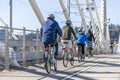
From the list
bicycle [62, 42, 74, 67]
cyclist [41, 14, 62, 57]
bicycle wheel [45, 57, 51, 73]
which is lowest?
bicycle wheel [45, 57, 51, 73]

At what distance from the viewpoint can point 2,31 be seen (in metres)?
12.9

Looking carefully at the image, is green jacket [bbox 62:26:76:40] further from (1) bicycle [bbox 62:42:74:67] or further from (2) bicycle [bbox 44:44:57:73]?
(2) bicycle [bbox 44:44:57:73]

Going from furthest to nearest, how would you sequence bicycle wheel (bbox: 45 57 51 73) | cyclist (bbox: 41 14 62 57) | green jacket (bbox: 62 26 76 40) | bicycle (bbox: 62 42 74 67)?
green jacket (bbox: 62 26 76 40) → bicycle (bbox: 62 42 74 67) → cyclist (bbox: 41 14 62 57) → bicycle wheel (bbox: 45 57 51 73)

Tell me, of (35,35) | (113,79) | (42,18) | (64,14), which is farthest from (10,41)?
(64,14)

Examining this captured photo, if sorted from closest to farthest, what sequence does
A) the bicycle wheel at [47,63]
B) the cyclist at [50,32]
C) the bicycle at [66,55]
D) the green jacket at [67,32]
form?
the bicycle wheel at [47,63]
the cyclist at [50,32]
the bicycle at [66,55]
the green jacket at [67,32]

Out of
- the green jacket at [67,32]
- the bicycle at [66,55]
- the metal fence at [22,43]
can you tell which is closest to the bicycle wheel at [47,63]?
the metal fence at [22,43]

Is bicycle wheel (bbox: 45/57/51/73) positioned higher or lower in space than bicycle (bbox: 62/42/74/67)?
lower

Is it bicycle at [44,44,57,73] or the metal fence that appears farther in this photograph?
the metal fence

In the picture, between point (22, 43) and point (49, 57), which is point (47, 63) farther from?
point (22, 43)

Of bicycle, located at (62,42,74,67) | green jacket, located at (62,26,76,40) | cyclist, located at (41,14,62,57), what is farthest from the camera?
green jacket, located at (62,26,76,40)

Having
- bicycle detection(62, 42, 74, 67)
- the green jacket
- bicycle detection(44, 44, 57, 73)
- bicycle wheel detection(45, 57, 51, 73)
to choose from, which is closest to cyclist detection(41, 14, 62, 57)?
bicycle detection(44, 44, 57, 73)

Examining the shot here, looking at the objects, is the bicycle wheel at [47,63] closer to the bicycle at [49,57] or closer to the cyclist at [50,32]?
the bicycle at [49,57]

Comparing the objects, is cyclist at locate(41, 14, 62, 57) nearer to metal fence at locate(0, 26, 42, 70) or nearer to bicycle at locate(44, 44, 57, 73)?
bicycle at locate(44, 44, 57, 73)

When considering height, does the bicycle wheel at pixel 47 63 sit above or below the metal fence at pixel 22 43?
below
